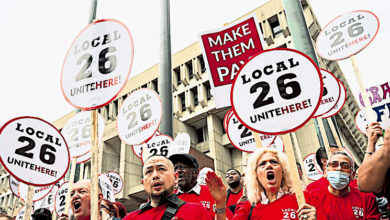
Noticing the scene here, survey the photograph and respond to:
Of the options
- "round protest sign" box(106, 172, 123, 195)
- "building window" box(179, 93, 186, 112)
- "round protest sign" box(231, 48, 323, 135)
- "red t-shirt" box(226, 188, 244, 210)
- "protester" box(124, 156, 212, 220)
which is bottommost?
"protester" box(124, 156, 212, 220)

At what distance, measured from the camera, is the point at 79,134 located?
20.4ft

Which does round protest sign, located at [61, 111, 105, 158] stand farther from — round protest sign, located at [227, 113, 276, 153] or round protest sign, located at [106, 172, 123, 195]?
round protest sign, located at [227, 113, 276, 153]

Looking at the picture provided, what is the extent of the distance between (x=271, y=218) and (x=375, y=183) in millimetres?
949

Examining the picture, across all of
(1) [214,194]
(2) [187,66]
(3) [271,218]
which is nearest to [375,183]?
(3) [271,218]

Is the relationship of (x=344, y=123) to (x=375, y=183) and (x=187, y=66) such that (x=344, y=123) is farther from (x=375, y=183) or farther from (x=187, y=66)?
(x=375, y=183)

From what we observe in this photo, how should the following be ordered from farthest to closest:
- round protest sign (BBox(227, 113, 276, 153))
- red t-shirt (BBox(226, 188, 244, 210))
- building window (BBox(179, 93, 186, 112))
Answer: building window (BBox(179, 93, 186, 112)) → round protest sign (BBox(227, 113, 276, 153)) → red t-shirt (BBox(226, 188, 244, 210))

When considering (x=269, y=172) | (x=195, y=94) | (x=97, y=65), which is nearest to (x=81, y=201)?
(x=97, y=65)

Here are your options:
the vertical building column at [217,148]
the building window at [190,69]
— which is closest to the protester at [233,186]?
the vertical building column at [217,148]

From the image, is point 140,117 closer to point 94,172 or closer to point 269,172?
point 94,172

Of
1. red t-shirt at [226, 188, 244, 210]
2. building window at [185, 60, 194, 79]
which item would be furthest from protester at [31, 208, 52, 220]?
building window at [185, 60, 194, 79]

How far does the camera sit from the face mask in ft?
10.2

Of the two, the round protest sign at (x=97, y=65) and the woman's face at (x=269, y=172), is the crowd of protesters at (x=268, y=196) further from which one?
the round protest sign at (x=97, y=65)

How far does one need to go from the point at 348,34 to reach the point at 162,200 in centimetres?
457

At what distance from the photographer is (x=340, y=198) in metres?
3.08
